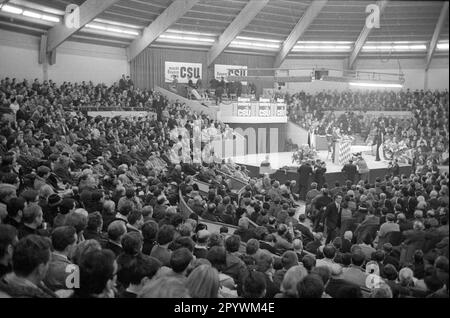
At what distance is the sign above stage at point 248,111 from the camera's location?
73.2ft

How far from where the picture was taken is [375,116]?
84.6 feet

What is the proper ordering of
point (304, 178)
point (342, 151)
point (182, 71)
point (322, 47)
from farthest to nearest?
point (322, 47) < point (182, 71) < point (342, 151) < point (304, 178)

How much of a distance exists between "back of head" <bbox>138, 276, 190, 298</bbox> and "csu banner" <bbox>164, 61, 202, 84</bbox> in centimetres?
2341

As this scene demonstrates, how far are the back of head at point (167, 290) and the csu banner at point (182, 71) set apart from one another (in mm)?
23412

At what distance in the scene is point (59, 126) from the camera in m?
12.7

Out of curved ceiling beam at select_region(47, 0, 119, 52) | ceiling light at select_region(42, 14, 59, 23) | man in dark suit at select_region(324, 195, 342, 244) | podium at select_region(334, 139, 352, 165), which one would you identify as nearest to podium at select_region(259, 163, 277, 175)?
podium at select_region(334, 139, 352, 165)

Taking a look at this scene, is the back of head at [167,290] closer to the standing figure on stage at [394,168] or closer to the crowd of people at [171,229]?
the crowd of people at [171,229]

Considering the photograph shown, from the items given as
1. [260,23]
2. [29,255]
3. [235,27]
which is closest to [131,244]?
[29,255]

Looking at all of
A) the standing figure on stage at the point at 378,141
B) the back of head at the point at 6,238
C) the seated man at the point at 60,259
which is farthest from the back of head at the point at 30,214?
the standing figure on stage at the point at 378,141

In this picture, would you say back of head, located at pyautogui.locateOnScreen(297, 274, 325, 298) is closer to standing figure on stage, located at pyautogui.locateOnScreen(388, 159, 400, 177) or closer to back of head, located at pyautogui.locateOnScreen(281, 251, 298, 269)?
back of head, located at pyautogui.locateOnScreen(281, 251, 298, 269)

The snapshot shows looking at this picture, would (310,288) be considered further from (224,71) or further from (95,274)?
(224,71)

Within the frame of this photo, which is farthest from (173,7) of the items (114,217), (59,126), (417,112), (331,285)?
(331,285)

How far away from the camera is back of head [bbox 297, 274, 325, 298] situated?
283 cm

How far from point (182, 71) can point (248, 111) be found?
5.66 meters
